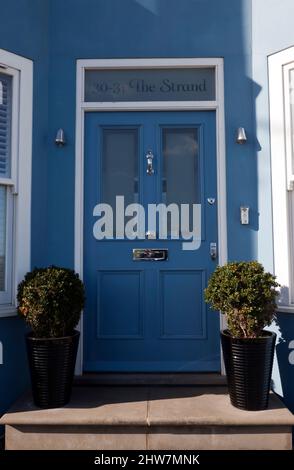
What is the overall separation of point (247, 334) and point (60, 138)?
203 cm

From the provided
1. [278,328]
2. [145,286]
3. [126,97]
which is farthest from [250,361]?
[126,97]

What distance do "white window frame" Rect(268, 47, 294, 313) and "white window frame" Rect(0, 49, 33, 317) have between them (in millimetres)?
1896

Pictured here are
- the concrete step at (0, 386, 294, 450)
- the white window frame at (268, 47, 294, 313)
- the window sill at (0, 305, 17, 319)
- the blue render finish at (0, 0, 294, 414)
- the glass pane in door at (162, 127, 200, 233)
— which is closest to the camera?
the concrete step at (0, 386, 294, 450)

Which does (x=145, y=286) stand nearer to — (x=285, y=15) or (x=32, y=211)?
(x=32, y=211)

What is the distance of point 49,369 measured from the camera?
260cm

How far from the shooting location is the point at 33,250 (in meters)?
3.13

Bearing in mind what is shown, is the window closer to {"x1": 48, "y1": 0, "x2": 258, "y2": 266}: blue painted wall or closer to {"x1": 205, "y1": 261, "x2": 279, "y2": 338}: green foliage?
{"x1": 48, "y1": 0, "x2": 258, "y2": 266}: blue painted wall

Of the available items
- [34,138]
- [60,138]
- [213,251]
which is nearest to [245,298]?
[213,251]

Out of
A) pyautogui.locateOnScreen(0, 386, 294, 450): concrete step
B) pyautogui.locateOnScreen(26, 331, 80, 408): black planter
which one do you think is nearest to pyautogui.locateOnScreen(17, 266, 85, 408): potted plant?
pyautogui.locateOnScreen(26, 331, 80, 408): black planter

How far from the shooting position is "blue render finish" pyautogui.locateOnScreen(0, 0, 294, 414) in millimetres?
3160

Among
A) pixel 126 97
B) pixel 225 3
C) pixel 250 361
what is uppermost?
pixel 225 3

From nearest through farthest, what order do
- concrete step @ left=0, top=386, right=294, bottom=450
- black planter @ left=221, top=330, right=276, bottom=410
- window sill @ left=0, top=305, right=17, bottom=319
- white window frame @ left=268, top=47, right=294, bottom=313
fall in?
1. concrete step @ left=0, top=386, right=294, bottom=450
2. black planter @ left=221, top=330, right=276, bottom=410
3. window sill @ left=0, top=305, right=17, bottom=319
4. white window frame @ left=268, top=47, right=294, bottom=313

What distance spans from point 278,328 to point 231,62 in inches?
84.2

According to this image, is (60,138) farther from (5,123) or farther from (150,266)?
(150,266)
